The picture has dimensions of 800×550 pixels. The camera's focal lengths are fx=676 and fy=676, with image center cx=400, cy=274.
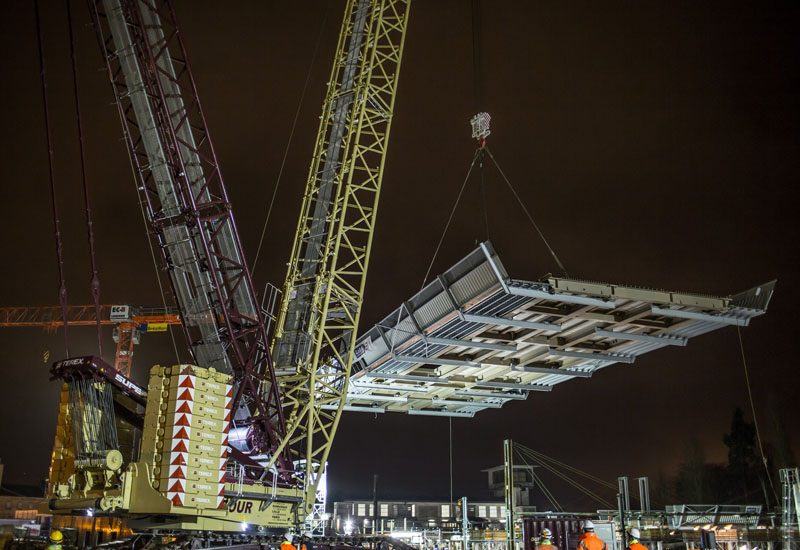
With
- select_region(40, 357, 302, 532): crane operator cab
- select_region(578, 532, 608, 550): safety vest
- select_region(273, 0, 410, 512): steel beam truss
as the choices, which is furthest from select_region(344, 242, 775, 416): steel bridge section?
select_region(578, 532, 608, 550): safety vest

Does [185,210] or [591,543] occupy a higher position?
[185,210]

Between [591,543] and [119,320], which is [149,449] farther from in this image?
[119,320]

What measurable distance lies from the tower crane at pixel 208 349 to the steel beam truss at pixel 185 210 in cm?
6

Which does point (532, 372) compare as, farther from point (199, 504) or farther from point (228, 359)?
point (199, 504)

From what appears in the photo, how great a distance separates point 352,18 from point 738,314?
70.4ft

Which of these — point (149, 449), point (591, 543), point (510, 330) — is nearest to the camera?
point (591, 543)

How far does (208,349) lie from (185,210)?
16.1 feet

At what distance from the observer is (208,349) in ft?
77.7

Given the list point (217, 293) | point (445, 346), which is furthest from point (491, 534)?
point (217, 293)

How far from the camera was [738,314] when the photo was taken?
23828 millimetres

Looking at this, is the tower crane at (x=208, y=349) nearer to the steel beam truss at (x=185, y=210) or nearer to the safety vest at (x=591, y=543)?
the steel beam truss at (x=185, y=210)

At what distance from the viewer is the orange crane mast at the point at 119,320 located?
256ft

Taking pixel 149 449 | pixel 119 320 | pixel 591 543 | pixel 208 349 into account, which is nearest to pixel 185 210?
pixel 208 349

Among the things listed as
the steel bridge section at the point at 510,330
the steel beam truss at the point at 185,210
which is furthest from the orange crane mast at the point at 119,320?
the steel beam truss at the point at 185,210
